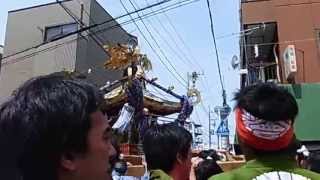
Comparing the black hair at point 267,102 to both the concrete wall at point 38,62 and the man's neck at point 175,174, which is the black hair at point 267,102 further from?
the concrete wall at point 38,62

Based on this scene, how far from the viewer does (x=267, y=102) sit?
2133mm

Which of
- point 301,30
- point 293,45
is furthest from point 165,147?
point 301,30

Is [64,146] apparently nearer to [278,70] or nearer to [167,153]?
[167,153]

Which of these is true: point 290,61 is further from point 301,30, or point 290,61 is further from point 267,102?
point 267,102

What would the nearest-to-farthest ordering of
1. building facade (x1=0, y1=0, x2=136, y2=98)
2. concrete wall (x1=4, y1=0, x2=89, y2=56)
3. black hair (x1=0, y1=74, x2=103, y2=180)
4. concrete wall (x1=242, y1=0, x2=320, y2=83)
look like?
black hair (x1=0, y1=74, x2=103, y2=180), concrete wall (x1=242, y1=0, x2=320, y2=83), building facade (x1=0, y1=0, x2=136, y2=98), concrete wall (x1=4, y1=0, x2=89, y2=56)

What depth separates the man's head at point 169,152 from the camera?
8.73 ft

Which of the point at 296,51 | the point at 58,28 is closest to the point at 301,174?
the point at 296,51

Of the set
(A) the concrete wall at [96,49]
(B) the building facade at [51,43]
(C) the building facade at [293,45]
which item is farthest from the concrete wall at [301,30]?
(B) the building facade at [51,43]

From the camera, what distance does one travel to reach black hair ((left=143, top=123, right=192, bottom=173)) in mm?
2662

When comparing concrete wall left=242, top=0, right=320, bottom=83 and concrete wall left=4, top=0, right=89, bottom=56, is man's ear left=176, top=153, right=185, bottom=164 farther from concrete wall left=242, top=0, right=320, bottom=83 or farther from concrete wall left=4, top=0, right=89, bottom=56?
concrete wall left=4, top=0, right=89, bottom=56

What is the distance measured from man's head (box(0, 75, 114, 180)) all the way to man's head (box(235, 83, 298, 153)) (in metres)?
0.97

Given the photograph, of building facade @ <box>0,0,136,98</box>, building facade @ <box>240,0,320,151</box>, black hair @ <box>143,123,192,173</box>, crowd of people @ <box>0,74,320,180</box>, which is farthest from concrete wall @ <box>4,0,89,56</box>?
crowd of people @ <box>0,74,320,180</box>

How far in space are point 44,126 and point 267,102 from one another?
3.87 feet

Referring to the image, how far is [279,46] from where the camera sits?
1368 cm
